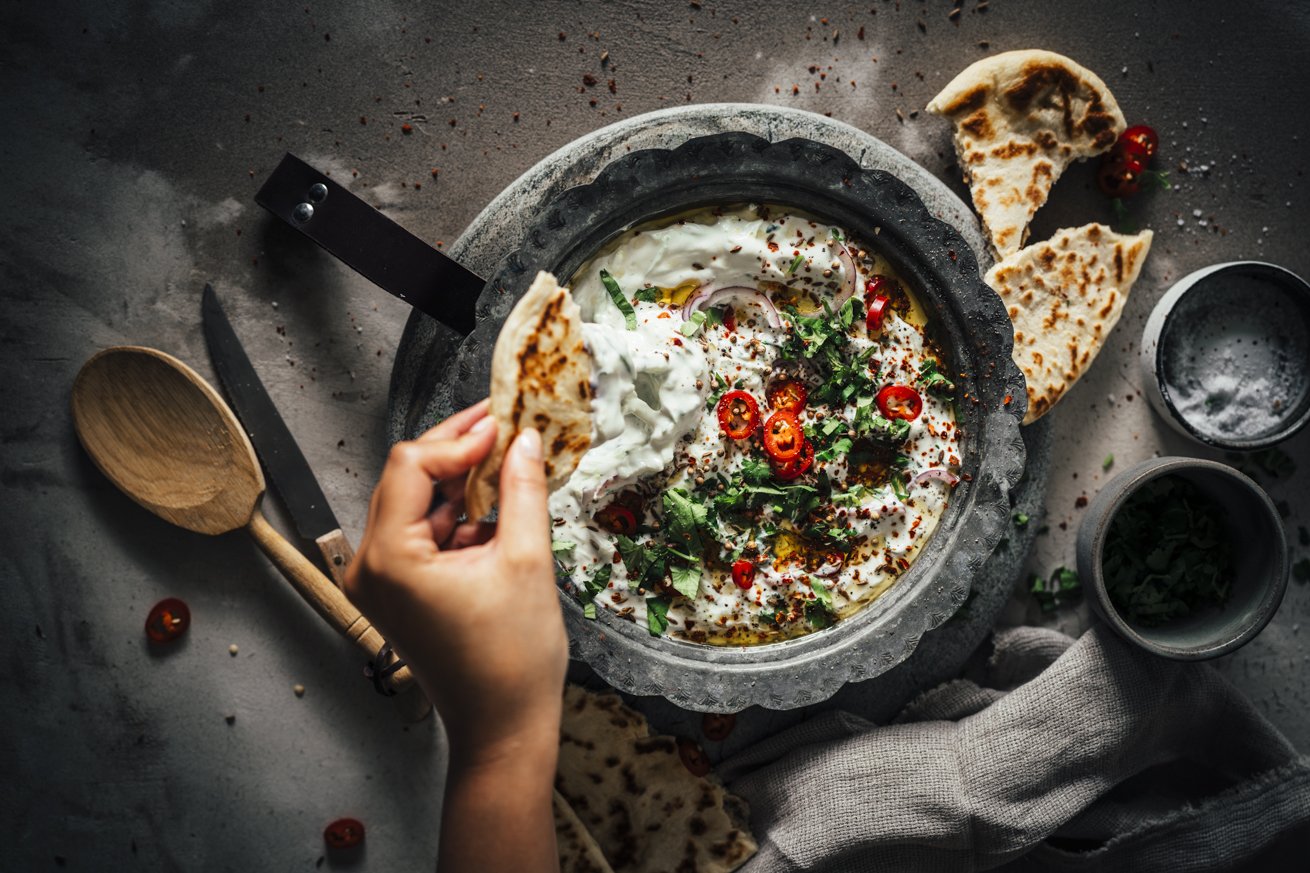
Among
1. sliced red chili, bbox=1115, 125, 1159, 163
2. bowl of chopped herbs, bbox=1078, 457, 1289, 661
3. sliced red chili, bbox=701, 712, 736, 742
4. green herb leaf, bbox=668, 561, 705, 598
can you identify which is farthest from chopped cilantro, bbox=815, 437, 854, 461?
sliced red chili, bbox=1115, 125, 1159, 163

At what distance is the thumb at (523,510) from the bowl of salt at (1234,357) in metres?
2.37

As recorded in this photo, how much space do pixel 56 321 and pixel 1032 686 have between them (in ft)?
12.1

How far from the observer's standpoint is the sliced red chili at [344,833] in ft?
10.8

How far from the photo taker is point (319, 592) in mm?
3137

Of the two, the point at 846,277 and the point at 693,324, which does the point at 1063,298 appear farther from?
the point at 693,324

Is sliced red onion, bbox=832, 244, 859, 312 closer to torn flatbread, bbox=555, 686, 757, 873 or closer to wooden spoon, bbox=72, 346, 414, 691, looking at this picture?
torn flatbread, bbox=555, 686, 757, 873

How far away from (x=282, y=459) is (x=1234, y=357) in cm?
342

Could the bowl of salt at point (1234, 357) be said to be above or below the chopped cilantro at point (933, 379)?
below

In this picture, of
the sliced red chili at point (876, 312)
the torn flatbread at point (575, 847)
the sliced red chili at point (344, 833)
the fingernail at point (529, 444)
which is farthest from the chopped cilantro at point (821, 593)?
the sliced red chili at point (344, 833)

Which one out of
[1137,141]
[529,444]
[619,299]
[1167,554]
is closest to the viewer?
[529,444]

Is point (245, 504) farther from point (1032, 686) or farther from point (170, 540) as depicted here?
point (1032, 686)

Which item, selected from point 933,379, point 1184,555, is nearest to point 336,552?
point 933,379

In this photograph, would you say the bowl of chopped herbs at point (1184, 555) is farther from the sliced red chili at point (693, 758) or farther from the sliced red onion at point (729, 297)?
the sliced red chili at point (693, 758)

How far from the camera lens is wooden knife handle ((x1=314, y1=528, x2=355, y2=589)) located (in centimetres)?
317
